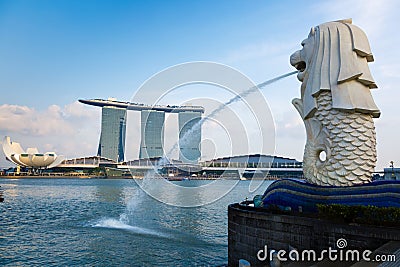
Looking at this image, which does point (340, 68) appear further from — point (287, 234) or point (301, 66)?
point (287, 234)

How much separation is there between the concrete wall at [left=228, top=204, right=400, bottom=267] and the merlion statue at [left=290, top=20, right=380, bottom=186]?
2184mm

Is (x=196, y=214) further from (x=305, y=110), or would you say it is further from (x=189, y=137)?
(x=305, y=110)

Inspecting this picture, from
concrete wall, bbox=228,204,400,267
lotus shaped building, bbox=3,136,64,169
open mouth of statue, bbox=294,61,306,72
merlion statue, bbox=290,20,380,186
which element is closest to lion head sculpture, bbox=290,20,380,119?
merlion statue, bbox=290,20,380,186

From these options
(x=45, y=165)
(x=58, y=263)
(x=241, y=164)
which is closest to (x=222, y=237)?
(x=58, y=263)

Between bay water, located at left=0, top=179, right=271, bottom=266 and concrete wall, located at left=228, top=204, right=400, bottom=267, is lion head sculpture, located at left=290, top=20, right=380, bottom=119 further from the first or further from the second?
bay water, located at left=0, top=179, right=271, bottom=266

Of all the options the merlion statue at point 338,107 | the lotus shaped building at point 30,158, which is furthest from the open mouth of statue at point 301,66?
the lotus shaped building at point 30,158

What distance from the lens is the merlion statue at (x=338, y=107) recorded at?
1021 cm

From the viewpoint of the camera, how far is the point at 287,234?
9172 millimetres

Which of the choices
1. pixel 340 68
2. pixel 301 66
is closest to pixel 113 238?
pixel 301 66

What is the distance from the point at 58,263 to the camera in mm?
12727

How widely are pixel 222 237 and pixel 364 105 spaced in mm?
9366

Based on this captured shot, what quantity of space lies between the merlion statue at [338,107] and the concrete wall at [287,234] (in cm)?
218

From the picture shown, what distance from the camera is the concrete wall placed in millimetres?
7312

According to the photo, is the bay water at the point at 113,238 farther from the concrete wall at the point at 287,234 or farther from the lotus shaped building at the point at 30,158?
the lotus shaped building at the point at 30,158
